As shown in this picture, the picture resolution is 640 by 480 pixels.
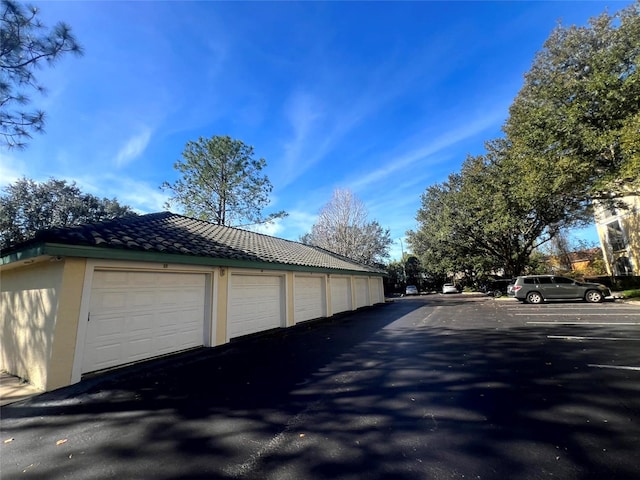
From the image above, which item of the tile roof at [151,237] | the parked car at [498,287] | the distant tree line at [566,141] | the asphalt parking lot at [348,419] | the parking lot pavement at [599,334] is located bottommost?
the asphalt parking lot at [348,419]

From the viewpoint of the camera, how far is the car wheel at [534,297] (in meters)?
15.5

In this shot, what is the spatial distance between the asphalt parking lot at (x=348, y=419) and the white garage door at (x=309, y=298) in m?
5.36

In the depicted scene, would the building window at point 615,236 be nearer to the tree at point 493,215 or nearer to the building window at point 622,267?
the building window at point 622,267

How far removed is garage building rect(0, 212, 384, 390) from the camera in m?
4.89

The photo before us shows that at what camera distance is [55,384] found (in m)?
4.69

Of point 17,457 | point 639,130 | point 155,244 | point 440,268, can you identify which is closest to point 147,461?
point 17,457

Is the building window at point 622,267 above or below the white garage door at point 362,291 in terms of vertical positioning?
above

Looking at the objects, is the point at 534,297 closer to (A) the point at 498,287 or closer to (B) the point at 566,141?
(B) the point at 566,141

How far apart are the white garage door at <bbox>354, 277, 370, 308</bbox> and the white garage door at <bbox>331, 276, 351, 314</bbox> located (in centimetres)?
128

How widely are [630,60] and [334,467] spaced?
1971cm

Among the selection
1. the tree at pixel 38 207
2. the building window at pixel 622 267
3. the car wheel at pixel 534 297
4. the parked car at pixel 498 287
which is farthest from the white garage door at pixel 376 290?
the tree at pixel 38 207

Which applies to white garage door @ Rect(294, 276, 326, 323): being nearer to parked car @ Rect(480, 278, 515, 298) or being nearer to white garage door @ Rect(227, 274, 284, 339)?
white garage door @ Rect(227, 274, 284, 339)

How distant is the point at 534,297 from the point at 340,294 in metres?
10.7

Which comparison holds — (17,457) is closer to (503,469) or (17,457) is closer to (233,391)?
(233,391)
